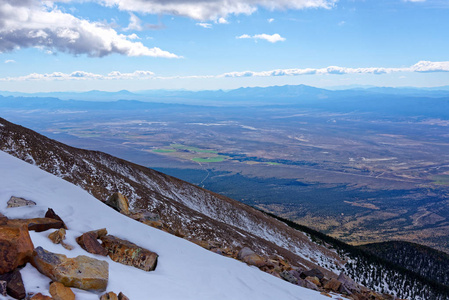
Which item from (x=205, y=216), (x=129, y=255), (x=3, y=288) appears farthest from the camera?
(x=205, y=216)

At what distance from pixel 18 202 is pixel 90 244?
3.46m

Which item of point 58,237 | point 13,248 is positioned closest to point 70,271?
point 13,248

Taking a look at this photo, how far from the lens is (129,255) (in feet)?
36.1

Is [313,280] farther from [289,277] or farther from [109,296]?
[109,296]

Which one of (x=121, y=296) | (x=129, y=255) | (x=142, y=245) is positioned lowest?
(x=142, y=245)

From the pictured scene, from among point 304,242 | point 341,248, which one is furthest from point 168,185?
point 341,248

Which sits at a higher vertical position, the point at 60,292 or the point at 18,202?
the point at 18,202

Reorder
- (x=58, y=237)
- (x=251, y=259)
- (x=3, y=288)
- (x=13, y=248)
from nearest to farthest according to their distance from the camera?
(x=3, y=288)
(x=13, y=248)
(x=58, y=237)
(x=251, y=259)

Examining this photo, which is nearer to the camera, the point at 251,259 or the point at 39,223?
the point at 39,223

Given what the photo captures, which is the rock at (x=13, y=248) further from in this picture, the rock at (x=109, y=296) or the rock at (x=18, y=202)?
the rock at (x=18, y=202)

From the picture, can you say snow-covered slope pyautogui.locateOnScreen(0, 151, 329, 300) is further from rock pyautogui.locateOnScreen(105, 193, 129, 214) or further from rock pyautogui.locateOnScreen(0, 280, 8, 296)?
rock pyautogui.locateOnScreen(105, 193, 129, 214)

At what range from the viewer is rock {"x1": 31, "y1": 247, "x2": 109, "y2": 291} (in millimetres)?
7648

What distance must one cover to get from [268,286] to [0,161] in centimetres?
1398

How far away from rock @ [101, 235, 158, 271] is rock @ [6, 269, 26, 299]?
390cm
